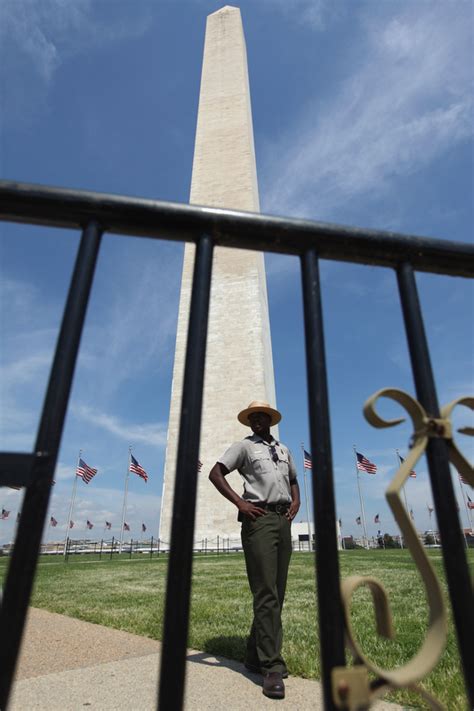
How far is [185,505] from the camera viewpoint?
2.43 feet

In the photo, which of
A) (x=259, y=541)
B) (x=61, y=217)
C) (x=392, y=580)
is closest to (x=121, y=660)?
(x=259, y=541)

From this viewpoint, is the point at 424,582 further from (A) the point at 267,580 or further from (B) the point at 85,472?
(B) the point at 85,472

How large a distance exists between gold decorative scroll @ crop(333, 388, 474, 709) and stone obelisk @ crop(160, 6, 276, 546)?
1749 cm

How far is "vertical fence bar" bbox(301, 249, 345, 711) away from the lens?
0.68 metres

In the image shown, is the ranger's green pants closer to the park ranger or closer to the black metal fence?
the park ranger

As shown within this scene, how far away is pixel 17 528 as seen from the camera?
0.69 m

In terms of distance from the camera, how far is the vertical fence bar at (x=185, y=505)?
66 cm

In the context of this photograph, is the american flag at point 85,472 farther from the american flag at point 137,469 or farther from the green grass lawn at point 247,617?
the green grass lawn at point 247,617

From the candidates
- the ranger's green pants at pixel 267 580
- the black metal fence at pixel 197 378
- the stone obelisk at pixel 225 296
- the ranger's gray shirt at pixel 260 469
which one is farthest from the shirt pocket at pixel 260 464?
the stone obelisk at pixel 225 296

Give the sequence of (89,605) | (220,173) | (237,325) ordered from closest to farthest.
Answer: (89,605) → (237,325) → (220,173)

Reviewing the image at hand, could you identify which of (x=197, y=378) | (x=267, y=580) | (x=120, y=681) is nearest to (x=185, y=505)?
(x=197, y=378)

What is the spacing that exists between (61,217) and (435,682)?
2.68 m

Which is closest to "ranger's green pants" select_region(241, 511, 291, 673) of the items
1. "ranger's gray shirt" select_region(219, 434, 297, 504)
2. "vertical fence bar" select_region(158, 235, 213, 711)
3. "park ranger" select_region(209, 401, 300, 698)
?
"park ranger" select_region(209, 401, 300, 698)

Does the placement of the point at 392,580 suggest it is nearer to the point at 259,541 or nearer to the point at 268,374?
the point at 259,541
